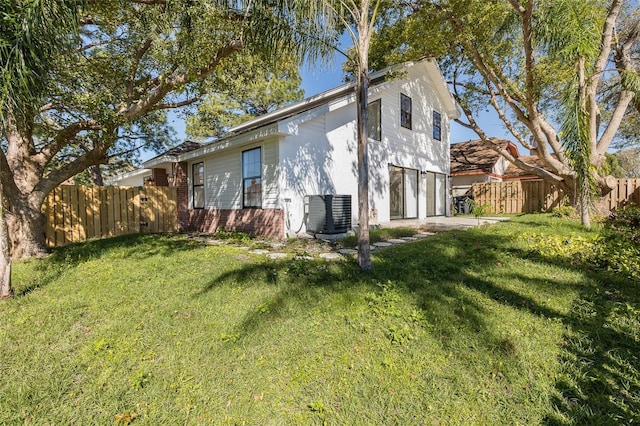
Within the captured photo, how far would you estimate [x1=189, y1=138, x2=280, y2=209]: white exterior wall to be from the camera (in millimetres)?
8180

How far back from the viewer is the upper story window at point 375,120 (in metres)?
9.96

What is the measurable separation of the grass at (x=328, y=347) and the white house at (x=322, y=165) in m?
3.92

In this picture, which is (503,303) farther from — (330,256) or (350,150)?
(350,150)

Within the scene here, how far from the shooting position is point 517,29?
1052cm

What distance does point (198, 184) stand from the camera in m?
11.1

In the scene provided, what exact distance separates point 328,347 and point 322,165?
6.69m

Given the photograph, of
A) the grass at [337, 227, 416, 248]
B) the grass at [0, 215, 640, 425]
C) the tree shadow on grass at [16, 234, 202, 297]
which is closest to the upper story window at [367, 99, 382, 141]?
the grass at [337, 227, 416, 248]

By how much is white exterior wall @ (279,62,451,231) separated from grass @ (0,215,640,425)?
4.20 meters

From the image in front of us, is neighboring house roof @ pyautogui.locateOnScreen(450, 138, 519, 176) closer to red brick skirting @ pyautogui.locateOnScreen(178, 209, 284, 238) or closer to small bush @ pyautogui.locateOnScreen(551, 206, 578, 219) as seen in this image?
small bush @ pyautogui.locateOnScreen(551, 206, 578, 219)

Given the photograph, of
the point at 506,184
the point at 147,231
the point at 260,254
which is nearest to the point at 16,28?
the point at 260,254

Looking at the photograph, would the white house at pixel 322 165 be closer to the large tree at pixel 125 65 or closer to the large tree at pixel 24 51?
the large tree at pixel 125 65

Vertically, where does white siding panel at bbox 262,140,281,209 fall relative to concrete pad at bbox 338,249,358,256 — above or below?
above

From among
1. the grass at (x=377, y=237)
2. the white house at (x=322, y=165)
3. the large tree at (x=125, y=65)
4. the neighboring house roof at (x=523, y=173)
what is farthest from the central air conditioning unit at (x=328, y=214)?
the neighboring house roof at (x=523, y=173)

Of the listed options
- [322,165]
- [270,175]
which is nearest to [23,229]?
[270,175]
